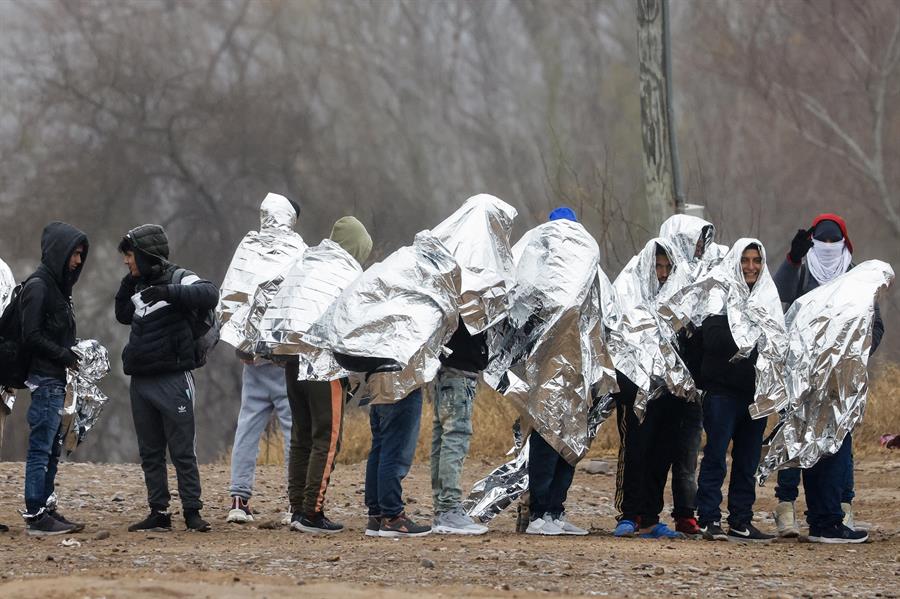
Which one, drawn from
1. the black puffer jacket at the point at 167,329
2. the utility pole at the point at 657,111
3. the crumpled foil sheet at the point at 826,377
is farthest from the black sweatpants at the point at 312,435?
the utility pole at the point at 657,111

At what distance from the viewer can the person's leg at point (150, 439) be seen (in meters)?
8.46

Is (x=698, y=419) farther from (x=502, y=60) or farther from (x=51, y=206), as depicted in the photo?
(x=502, y=60)

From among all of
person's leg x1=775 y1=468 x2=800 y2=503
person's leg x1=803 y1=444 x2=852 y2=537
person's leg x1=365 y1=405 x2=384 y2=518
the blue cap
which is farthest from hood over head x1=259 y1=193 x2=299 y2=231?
person's leg x1=803 y1=444 x2=852 y2=537

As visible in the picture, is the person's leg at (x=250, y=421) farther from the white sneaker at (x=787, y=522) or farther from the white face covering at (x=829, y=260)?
the white face covering at (x=829, y=260)

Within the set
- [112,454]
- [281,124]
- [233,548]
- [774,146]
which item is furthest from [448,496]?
[774,146]

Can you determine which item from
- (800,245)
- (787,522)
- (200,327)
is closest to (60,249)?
(200,327)

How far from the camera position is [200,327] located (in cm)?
852

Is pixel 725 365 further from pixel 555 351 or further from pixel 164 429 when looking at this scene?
pixel 164 429

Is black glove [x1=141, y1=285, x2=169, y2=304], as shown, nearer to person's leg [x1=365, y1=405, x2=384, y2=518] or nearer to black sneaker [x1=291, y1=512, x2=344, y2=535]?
person's leg [x1=365, y1=405, x2=384, y2=518]

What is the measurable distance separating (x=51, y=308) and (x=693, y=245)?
3.72 metres

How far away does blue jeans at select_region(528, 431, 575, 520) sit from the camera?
27.3 feet

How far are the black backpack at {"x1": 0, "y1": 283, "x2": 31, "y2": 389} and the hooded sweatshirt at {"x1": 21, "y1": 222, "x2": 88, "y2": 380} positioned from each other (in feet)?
0.16

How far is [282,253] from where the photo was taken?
9188 mm

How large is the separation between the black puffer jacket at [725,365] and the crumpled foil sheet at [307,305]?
204 cm
